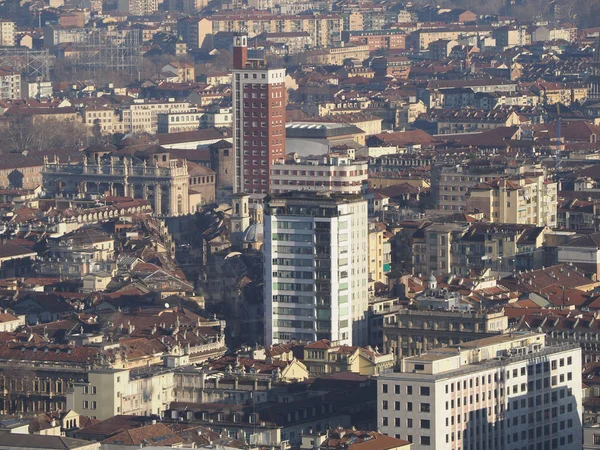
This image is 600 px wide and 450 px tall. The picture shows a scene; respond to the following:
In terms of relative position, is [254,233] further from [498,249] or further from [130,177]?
[130,177]

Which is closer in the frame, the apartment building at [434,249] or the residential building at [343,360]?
the residential building at [343,360]

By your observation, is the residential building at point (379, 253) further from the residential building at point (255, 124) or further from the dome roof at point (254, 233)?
the residential building at point (255, 124)

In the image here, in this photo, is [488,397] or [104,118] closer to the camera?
[488,397]

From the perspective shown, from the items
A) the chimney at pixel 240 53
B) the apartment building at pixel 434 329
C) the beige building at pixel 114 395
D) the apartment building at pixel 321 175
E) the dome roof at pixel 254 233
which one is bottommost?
the beige building at pixel 114 395

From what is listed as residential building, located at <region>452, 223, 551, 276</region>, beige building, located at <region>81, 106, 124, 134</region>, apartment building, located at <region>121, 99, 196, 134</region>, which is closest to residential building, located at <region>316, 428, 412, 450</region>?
residential building, located at <region>452, 223, 551, 276</region>

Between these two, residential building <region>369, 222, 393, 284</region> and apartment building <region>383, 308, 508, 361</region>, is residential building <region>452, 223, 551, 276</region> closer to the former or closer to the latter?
residential building <region>369, 222, 393, 284</region>

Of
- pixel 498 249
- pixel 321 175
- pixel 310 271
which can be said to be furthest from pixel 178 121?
pixel 310 271

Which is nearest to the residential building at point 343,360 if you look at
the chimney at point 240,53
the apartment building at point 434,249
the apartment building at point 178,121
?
the apartment building at point 434,249
